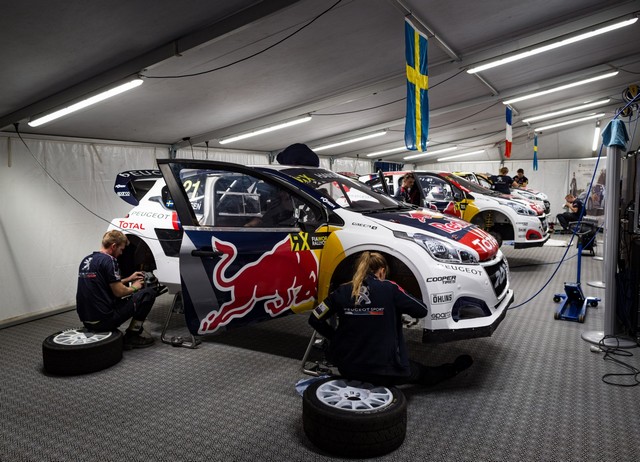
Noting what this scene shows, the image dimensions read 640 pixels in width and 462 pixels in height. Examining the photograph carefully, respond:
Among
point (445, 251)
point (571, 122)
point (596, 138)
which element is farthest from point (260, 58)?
point (596, 138)

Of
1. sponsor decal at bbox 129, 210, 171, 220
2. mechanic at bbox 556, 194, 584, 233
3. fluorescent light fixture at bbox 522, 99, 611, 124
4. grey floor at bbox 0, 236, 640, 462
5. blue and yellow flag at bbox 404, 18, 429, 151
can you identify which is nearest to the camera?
grey floor at bbox 0, 236, 640, 462

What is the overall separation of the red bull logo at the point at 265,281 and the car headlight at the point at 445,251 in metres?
0.92

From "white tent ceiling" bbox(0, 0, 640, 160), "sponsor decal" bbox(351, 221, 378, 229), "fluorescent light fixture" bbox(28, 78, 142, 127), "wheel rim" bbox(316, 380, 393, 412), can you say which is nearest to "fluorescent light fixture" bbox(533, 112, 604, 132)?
"white tent ceiling" bbox(0, 0, 640, 160)

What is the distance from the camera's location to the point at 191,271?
3742mm

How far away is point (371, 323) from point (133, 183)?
4077 mm

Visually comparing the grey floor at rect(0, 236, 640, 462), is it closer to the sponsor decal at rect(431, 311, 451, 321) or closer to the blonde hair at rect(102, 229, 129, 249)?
the sponsor decal at rect(431, 311, 451, 321)

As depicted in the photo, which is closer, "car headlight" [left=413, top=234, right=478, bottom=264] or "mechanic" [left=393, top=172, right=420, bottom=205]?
"car headlight" [left=413, top=234, right=478, bottom=264]

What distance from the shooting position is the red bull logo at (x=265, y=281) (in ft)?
12.4

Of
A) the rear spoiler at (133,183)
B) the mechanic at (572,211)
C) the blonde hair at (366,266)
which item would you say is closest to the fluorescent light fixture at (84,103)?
the rear spoiler at (133,183)

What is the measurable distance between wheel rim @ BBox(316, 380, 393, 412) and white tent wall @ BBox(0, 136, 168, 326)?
4.59m

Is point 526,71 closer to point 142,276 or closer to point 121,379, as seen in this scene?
point 142,276

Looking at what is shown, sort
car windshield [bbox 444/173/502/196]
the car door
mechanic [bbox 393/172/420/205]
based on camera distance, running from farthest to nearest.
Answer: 1. car windshield [bbox 444/173/502/196]
2. mechanic [bbox 393/172/420/205]
3. the car door

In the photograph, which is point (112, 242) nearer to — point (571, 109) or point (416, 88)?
point (416, 88)

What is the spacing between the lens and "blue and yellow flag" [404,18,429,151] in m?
5.53
